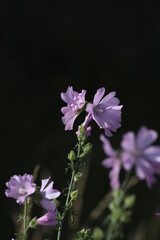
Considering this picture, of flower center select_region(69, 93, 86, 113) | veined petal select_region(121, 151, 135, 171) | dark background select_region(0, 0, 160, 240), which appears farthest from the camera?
dark background select_region(0, 0, 160, 240)

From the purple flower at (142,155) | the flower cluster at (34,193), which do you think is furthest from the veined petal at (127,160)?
the flower cluster at (34,193)

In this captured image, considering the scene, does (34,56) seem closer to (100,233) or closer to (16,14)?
(16,14)

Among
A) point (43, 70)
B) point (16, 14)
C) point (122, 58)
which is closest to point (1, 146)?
point (43, 70)

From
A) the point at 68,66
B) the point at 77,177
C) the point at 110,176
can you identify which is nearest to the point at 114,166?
the point at 110,176

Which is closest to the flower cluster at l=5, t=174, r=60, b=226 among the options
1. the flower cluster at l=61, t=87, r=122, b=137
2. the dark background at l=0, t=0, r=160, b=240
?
the flower cluster at l=61, t=87, r=122, b=137

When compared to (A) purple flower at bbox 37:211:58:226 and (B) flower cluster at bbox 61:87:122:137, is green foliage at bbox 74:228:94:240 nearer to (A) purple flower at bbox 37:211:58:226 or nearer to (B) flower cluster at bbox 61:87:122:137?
(A) purple flower at bbox 37:211:58:226

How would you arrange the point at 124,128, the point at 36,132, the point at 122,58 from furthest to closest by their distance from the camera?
the point at 122,58
the point at 124,128
the point at 36,132

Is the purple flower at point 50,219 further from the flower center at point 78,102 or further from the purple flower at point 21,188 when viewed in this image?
the flower center at point 78,102
